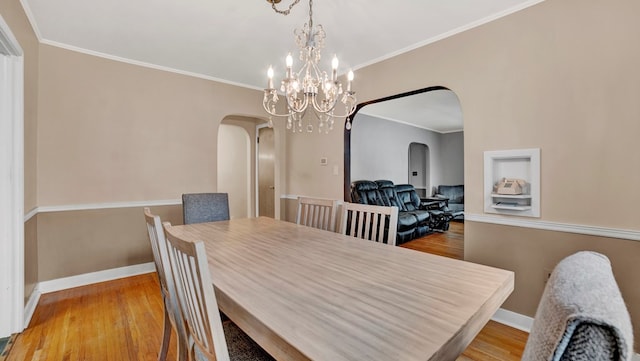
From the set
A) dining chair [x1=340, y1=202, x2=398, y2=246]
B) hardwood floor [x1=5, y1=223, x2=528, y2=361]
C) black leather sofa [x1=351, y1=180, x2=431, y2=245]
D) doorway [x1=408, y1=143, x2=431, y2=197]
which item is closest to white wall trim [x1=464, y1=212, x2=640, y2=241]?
hardwood floor [x1=5, y1=223, x2=528, y2=361]

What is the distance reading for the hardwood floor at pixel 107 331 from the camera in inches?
74.4

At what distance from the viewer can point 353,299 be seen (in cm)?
102

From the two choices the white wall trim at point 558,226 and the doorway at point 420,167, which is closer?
the white wall trim at point 558,226

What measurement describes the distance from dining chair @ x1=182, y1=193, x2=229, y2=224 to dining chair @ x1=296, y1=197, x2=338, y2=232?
0.84 m

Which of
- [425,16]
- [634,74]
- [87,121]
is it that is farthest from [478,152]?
[87,121]

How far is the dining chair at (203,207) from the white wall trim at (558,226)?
2335 mm

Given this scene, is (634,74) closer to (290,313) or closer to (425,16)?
(425,16)

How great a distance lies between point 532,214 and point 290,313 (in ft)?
6.89

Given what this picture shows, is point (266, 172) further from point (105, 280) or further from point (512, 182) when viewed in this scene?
point (512, 182)

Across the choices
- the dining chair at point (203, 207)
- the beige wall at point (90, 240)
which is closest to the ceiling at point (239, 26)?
the dining chair at point (203, 207)

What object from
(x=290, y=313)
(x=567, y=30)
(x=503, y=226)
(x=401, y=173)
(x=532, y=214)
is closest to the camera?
(x=290, y=313)

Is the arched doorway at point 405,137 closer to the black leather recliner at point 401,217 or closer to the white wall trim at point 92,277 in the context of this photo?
the black leather recliner at point 401,217

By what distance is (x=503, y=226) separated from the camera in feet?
7.57

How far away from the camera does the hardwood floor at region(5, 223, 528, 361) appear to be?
1891mm
